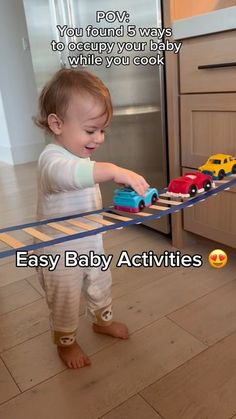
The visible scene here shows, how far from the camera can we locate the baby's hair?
2.27 ft

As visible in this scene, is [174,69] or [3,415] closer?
[3,415]

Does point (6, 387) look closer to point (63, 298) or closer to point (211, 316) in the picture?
point (63, 298)

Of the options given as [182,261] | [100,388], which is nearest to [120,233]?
[182,261]

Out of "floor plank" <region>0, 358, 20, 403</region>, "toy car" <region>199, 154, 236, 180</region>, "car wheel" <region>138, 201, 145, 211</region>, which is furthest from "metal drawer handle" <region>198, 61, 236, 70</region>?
"floor plank" <region>0, 358, 20, 403</region>

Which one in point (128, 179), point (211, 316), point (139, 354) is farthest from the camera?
point (211, 316)

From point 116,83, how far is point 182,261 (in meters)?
0.69

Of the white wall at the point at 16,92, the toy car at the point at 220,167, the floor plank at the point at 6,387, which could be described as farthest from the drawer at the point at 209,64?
the white wall at the point at 16,92

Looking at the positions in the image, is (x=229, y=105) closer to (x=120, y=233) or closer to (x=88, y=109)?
(x=88, y=109)

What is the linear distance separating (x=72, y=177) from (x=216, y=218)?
0.67 meters

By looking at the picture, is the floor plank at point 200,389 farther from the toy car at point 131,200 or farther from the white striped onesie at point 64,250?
the toy car at point 131,200

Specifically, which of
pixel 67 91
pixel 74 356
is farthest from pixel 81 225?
pixel 74 356

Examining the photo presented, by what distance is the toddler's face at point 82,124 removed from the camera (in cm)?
69

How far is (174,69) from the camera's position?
44.9 inches

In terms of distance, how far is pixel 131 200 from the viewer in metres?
0.70
